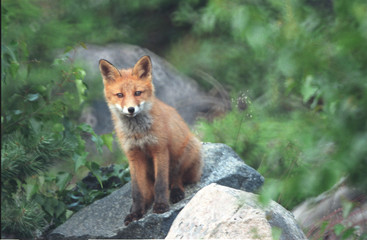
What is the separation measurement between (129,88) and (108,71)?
0.91 ft

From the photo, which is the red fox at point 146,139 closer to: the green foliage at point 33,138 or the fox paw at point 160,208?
the fox paw at point 160,208

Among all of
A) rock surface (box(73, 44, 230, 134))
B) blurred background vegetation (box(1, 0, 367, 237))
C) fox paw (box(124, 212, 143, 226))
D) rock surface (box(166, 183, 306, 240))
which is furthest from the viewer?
rock surface (box(73, 44, 230, 134))

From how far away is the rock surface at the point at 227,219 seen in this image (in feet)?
8.67

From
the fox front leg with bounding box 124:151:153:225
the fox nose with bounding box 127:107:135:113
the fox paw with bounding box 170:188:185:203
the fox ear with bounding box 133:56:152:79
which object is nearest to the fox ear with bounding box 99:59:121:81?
the fox ear with bounding box 133:56:152:79

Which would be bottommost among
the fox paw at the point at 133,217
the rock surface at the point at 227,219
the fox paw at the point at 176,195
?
the fox paw at the point at 133,217

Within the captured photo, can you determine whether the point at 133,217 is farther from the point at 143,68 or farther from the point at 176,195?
the point at 143,68

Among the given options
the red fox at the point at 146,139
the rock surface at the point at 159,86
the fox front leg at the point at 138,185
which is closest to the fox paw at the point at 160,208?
the red fox at the point at 146,139

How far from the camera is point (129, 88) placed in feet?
12.2

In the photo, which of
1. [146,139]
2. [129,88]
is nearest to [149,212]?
[146,139]

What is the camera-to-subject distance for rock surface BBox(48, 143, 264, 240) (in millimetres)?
3623

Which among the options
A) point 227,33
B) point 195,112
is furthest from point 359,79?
point 227,33

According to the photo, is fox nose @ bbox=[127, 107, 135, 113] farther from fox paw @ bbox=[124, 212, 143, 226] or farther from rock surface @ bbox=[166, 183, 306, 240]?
rock surface @ bbox=[166, 183, 306, 240]

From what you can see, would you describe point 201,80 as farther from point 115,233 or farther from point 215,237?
point 215,237

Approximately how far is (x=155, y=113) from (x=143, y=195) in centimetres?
65
